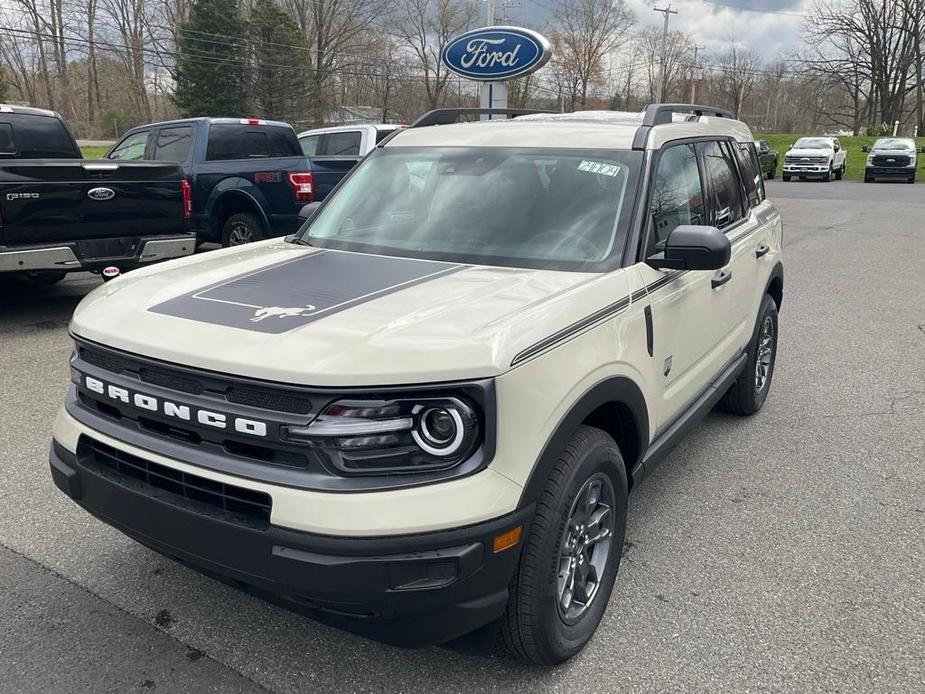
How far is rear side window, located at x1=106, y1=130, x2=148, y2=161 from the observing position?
10.1 metres

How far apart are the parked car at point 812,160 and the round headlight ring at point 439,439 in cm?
3337

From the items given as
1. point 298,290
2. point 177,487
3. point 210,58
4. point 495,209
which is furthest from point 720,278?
point 210,58

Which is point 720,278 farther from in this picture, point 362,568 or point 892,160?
point 892,160

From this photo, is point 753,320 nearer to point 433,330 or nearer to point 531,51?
point 433,330

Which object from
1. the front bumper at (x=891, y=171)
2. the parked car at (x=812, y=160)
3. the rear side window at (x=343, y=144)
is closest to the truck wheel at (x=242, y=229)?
the rear side window at (x=343, y=144)

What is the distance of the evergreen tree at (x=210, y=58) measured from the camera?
43281 millimetres

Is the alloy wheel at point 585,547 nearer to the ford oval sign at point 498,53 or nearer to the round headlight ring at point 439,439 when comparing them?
the round headlight ring at point 439,439

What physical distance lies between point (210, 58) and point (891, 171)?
3544 cm

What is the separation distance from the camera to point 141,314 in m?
2.55

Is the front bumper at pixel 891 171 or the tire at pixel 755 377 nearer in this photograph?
the tire at pixel 755 377

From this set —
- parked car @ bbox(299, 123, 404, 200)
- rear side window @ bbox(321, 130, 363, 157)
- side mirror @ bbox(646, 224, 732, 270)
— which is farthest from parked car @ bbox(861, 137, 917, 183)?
side mirror @ bbox(646, 224, 732, 270)

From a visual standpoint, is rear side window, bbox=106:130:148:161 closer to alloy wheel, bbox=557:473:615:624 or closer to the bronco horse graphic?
the bronco horse graphic

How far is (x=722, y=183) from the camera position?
4.34 m

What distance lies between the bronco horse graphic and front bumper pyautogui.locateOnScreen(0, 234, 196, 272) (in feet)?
16.0
